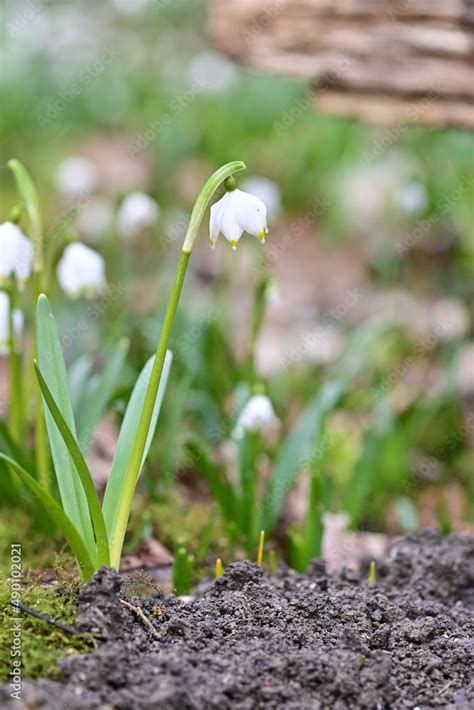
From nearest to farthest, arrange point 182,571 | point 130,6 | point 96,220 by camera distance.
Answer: point 182,571 → point 96,220 → point 130,6

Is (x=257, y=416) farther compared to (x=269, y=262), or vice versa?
(x=269, y=262)

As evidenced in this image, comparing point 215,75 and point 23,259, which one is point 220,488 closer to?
point 23,259

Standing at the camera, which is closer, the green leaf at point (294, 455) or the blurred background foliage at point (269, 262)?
the green leaf at point (294, 455)

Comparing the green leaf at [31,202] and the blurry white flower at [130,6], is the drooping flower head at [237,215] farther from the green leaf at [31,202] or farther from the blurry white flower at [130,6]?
the blurry white flower at [130,6]

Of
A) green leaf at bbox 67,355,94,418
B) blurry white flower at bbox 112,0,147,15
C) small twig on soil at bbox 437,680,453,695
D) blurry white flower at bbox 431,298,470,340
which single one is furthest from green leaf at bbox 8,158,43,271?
blurry white flower at bbox 112,0,147,15

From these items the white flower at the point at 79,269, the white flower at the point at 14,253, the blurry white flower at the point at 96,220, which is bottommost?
the white flower at the point at 14,253

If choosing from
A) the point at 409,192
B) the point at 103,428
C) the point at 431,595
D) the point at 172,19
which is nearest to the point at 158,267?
the point at 409,192

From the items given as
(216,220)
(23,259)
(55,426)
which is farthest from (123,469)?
(23,259)

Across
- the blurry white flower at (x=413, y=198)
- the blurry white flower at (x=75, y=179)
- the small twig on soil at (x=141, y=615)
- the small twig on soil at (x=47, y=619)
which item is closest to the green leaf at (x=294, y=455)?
the small twig on soil at (x=141, y=615)

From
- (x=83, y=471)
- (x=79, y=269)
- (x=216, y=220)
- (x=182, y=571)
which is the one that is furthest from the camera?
(x=79, y=269)
